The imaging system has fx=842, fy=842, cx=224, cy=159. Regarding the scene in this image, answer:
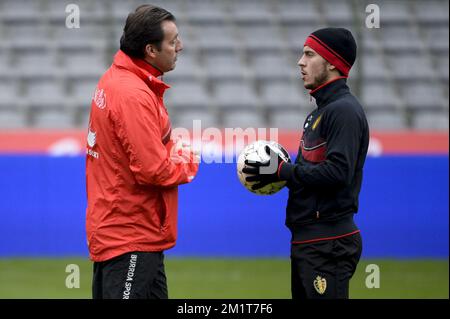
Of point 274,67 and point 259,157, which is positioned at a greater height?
point 274,67

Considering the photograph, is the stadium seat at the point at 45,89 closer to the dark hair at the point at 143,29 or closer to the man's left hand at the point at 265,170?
the man's left hand at the point at 265,170

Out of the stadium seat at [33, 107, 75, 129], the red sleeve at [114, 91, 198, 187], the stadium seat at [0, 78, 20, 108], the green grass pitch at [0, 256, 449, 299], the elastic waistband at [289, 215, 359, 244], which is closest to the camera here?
the red sleeve at [114, 91, 198, 187]

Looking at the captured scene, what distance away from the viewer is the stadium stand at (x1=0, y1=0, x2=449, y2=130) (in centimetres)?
1295

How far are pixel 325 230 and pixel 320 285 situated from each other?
0.98ft

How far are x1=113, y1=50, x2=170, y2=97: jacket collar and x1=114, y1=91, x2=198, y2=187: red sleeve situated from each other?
133 millimetres

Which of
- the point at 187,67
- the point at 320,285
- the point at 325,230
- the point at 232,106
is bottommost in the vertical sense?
the point at 320,285

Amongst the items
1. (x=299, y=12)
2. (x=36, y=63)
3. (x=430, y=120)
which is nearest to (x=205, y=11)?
(x=299, y=12)

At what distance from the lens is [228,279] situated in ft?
30.9

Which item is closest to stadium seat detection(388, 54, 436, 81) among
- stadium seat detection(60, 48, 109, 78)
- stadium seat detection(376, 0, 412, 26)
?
stadium seat detection(376, 0, 412, 26)

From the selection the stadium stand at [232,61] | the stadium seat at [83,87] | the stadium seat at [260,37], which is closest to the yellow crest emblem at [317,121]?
the stadium stand at [232,61]

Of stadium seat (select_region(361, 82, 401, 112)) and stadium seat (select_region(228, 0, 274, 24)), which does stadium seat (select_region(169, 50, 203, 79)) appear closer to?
stadium seat (select_region(228, 0, 274, 24))

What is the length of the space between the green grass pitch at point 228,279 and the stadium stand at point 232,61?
2.85 meters

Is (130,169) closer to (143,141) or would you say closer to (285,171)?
(143,141)
